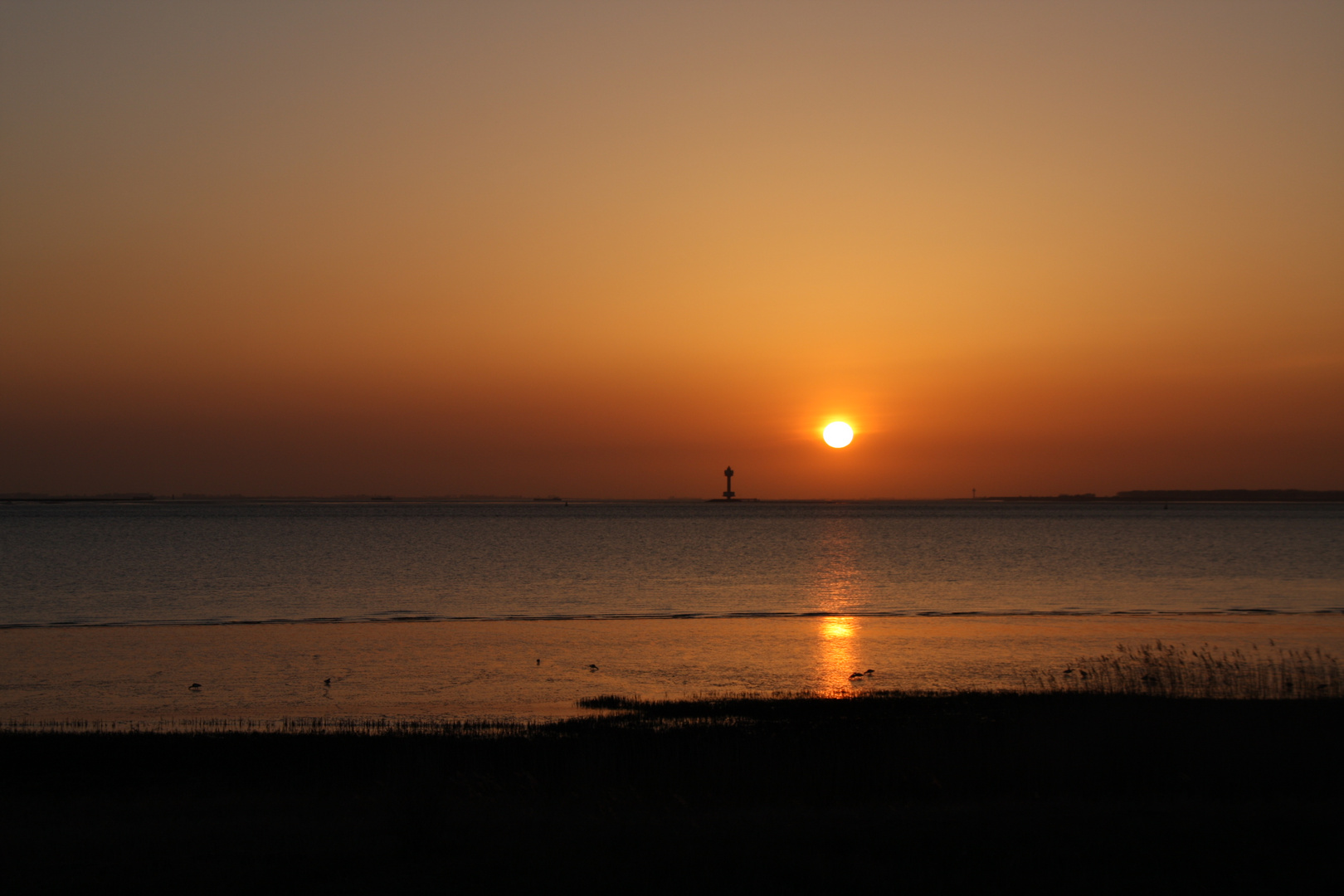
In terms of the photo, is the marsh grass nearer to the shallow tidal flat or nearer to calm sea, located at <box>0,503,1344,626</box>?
the shallow tidal flat

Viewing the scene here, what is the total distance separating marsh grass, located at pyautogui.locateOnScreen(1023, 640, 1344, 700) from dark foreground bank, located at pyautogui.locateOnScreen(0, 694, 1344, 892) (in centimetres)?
264

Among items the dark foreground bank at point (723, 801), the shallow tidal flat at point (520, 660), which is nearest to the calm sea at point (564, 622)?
the shallow tidal flat at point (520, 660)

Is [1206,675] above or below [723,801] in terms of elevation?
below

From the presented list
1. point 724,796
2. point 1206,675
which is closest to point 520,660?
point 1206,675

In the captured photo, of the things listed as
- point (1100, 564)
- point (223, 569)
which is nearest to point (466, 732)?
point (223, 569)

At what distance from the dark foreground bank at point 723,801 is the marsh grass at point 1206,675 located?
264 cm

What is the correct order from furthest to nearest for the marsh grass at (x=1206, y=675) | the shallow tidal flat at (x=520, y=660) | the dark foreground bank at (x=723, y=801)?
the shallow tidal flat at (x=520, y=660), the marsh grass at (x=1206, y=675), the dark foreground bank at (x=723, y=801)

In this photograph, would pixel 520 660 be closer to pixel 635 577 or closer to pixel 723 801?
pixel 723 801

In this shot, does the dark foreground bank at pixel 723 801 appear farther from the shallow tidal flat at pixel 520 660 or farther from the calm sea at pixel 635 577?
the calm sea at pixel 635 577

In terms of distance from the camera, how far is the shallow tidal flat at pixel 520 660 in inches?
964

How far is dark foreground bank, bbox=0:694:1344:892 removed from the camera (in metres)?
9.84

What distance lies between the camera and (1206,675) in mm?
27109

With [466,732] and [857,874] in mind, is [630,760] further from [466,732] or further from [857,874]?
[857,874]

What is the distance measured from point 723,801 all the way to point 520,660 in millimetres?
18827
